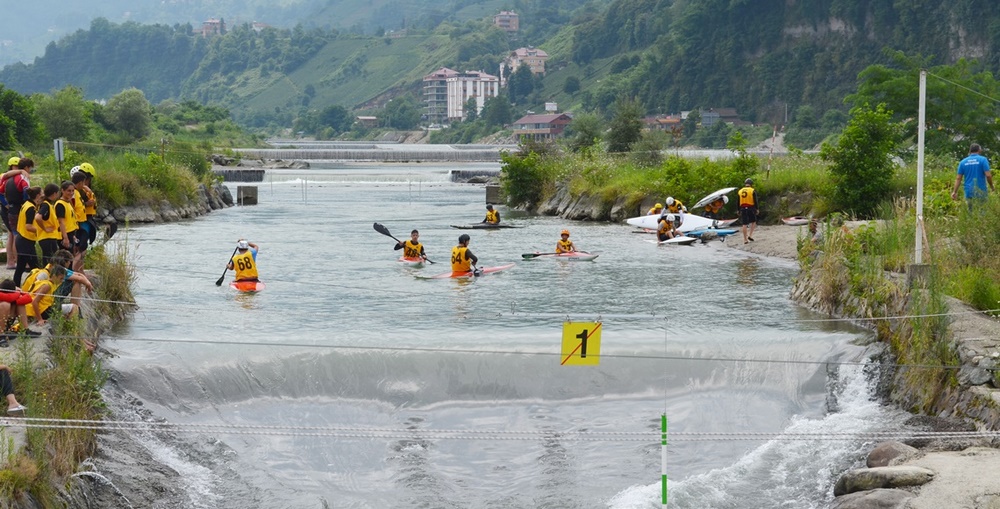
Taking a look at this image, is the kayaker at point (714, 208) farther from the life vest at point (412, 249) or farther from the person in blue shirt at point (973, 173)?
the person in blue shirt at point (973, 173)

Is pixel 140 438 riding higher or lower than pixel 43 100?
lower

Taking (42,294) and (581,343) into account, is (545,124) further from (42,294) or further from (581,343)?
(581,343)

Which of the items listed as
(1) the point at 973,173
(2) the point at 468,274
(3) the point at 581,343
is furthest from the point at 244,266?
(1) the point at 973,173

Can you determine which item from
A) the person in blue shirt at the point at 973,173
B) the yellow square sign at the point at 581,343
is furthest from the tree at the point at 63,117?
the yellow square sign at the point at 581,343

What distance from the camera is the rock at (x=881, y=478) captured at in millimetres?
10633

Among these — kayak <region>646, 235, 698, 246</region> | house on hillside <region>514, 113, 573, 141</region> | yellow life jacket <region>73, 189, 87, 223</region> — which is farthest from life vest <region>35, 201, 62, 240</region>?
house on hillside <region>514, 113, 573, 141</region>

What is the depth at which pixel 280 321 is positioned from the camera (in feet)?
61.5

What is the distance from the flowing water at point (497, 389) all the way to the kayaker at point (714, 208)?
425 inches

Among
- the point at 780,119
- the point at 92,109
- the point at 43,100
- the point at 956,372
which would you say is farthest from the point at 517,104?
the point at 956,372

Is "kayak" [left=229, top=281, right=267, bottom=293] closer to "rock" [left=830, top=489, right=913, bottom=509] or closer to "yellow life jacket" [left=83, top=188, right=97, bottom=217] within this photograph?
"yellow life jacket" [left=83, top=188, right=97, bottom=217]

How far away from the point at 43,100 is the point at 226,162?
1449 centimetres

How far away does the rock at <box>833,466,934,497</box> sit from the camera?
34.9 feet

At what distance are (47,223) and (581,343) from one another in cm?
765

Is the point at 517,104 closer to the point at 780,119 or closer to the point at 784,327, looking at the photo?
the point at 780,119
